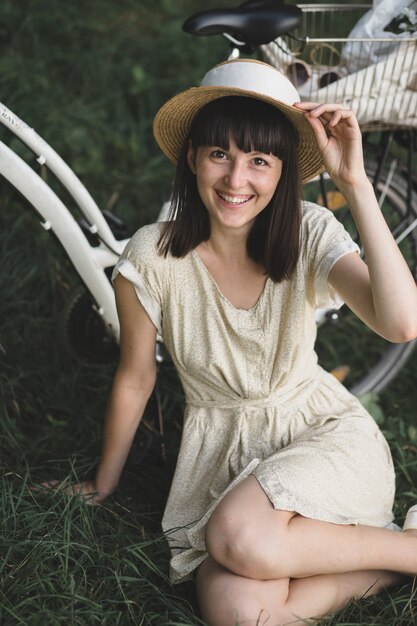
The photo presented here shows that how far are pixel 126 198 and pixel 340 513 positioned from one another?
7.20ft

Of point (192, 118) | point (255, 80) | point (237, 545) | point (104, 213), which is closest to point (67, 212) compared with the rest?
point (104, 213)

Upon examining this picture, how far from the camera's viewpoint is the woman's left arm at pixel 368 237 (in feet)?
6.09

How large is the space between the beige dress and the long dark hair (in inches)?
1.9

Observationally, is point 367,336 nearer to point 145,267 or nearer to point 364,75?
point 364,75

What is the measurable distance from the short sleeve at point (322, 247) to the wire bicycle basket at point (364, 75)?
1.43ft

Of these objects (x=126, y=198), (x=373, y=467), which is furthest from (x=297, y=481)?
(x=126, y=198)

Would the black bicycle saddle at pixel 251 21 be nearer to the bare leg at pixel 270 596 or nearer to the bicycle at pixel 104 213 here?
the bicycle at pixel 104 213

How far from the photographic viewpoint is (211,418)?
7.53 feet

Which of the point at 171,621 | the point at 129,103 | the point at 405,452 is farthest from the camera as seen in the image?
the point at 129,103

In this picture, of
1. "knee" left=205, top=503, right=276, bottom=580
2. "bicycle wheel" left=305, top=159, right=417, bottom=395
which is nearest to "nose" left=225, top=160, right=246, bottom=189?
"knee" left=205, top=503, right=276, bottom=580

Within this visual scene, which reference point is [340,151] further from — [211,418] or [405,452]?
[405,452]

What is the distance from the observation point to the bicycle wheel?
9.41 ft

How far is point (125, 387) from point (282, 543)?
0.67 m

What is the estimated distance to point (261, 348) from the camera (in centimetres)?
220
